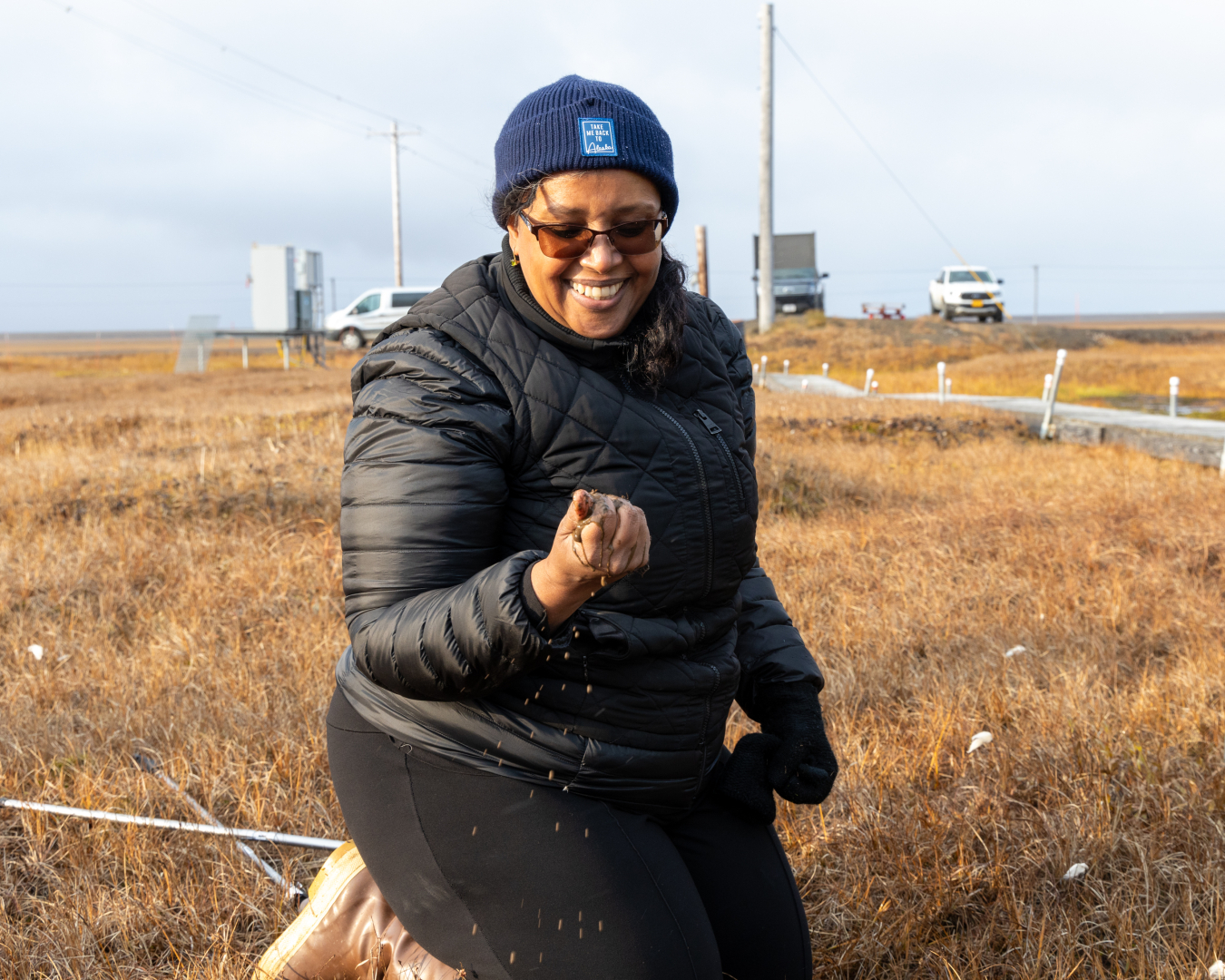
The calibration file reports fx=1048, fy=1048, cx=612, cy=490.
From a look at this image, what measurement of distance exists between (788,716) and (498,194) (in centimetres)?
116

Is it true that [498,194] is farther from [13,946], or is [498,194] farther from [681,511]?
[13,946]

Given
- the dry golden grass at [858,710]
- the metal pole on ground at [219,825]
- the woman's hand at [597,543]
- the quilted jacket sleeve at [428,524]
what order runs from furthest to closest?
the metal pole on ground at [219,825]
the dry golden grass at [858,710]
the quilted jacket sleeve at [428,524]
the woman's hand at [597,543]

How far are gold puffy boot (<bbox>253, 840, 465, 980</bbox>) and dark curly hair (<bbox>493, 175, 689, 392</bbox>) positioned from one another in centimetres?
104

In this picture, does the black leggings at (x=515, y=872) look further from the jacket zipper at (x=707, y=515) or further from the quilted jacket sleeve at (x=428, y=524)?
the jacket zipper at (x=707, y=515)

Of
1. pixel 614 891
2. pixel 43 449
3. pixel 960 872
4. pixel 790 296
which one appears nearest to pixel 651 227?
pixel 614 891

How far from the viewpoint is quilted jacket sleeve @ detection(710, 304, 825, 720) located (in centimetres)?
216

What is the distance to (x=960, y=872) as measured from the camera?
244 cm

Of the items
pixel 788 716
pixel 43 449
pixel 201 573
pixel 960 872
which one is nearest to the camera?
pixel 788 716

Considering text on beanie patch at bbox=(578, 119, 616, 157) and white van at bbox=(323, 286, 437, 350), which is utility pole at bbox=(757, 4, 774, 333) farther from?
text on beanie patch at bbox=(578, 119, 616, 157)

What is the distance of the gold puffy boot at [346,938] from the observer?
189 centimetres

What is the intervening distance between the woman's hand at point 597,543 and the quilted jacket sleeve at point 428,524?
111 millimetres

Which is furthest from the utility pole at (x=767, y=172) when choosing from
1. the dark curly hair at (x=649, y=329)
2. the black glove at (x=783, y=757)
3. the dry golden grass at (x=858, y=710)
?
the dark curly hair at (x=649, y=329)

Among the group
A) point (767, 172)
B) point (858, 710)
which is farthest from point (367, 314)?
point (858, 710)

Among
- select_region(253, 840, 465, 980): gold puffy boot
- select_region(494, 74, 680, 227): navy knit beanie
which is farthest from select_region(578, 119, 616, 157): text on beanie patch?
select_region(253, 840, 465, 980): gold puffy boot
